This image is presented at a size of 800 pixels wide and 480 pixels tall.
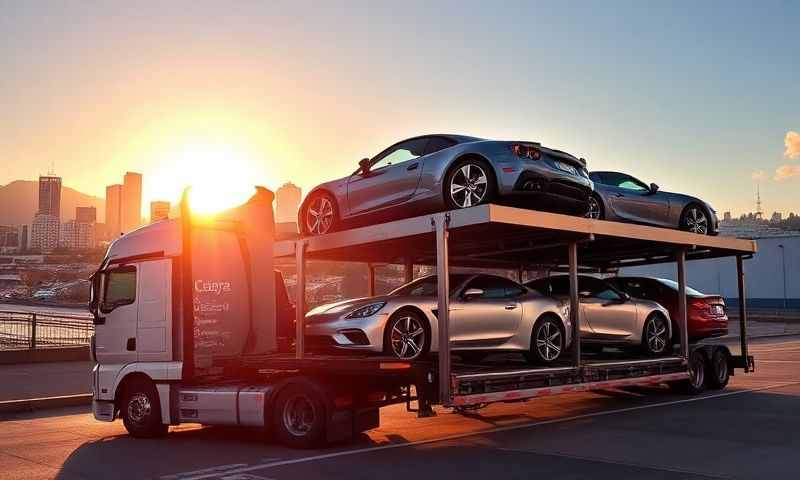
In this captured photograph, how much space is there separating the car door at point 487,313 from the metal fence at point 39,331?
14.6m

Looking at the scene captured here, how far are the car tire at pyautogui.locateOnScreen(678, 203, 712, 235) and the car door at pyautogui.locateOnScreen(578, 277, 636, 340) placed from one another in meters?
1.65

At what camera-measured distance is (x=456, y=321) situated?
29.5 ft

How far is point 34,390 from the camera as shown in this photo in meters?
15.1

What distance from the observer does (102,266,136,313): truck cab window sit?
10016 millimetres

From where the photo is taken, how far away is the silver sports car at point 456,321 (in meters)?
8.73

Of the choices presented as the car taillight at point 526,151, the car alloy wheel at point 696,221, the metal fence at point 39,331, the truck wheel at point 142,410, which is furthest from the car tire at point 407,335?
the metal fence at point 39,331

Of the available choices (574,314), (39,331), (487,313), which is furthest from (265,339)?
(39,331)

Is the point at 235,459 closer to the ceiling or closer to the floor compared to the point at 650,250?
closer to the floor

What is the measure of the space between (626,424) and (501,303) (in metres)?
2.52

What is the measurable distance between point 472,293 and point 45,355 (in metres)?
15.3

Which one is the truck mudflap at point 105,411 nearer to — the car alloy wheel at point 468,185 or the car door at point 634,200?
the car alloy wheel at point 468,185

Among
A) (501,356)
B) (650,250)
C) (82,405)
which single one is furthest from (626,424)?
(82,405)

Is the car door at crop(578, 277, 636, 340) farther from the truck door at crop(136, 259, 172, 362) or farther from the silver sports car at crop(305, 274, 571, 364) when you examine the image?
the truck door at crop(136, 259, 172, 362)

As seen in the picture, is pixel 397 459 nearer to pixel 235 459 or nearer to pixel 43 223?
pixel 235 459
